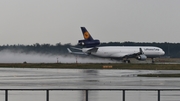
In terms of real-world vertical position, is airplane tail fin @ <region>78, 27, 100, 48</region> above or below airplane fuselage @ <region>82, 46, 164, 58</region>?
above

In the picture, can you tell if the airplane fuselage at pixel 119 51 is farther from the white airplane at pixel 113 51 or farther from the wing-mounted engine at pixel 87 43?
the wing-mounted engine at pixel 87 43

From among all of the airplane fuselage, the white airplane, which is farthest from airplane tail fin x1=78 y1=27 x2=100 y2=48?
the airplane fuselage

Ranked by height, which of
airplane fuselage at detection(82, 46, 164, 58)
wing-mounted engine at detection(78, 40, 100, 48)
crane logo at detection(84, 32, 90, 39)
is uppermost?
crane logo at detection(84, 32, 90, 39)

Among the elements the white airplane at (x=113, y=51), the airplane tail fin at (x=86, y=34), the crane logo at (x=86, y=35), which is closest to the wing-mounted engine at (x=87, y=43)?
the white airplane at (x=113, y=51)

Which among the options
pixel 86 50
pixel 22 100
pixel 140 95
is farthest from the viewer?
pixel 86 50

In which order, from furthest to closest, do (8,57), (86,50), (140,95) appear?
(86,50) → (8,57) → (140,95)

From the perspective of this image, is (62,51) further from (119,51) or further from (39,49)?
(119,51)

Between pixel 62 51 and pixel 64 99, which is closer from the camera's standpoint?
pixel 64 99

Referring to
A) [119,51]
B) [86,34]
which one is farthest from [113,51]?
[86,34]

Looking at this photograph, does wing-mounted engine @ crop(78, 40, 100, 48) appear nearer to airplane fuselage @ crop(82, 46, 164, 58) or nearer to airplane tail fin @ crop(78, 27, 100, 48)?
→ airplane tail fin @ crop(78, 27, 100, 48)

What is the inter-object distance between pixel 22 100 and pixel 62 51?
87.8 m

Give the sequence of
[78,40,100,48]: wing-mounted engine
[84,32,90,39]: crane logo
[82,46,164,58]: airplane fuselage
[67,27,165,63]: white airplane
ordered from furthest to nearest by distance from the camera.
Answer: [84,32,90,39]: crane logo
[78,40,100,48]: wing-mounted engine
[82,46,164,58]: airplane fuselage
[67,27,165,63]: white airplane

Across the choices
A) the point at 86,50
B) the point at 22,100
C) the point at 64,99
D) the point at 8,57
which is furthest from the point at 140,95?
the point at 86,50

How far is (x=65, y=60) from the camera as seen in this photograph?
341 ft
